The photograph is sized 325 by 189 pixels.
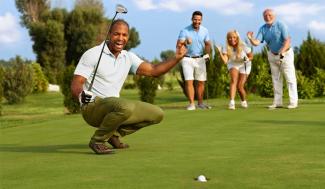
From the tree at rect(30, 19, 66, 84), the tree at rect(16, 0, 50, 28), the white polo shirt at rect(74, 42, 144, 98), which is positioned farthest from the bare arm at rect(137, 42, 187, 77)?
the tree at rect(16, 0, 50, 28)

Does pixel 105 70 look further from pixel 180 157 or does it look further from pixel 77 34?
pixel 77 34

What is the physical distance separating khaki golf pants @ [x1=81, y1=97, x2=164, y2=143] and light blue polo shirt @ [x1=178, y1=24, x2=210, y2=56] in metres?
6.23

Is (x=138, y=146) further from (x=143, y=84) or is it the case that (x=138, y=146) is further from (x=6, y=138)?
(x=143, y=84)

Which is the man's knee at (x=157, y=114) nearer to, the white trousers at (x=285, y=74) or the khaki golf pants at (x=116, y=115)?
the khaki golf pants at (x=116, y=115)

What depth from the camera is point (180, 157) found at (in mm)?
5645

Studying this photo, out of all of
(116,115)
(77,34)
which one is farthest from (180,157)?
(77,34)

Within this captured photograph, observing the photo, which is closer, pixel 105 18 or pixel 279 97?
pixel 279 97

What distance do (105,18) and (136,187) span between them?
5279 cm

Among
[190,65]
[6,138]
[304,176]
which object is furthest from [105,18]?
[304,176]

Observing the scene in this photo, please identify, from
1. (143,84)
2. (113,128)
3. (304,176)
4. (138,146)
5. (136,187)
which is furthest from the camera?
(143,84)

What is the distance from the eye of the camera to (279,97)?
12.2 metres

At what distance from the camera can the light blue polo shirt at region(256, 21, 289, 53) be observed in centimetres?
1182

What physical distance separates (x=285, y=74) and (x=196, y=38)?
1972mm

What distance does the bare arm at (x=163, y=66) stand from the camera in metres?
6.17
